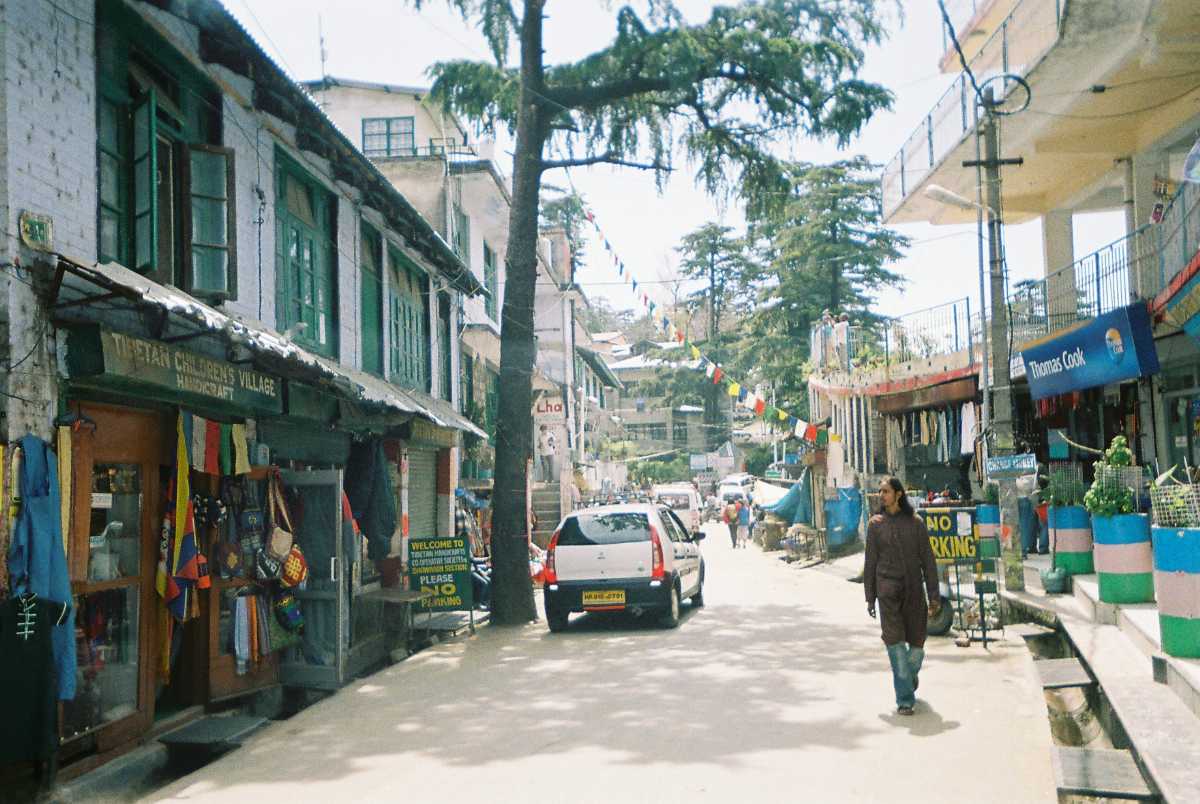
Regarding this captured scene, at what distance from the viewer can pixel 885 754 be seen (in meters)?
6.63

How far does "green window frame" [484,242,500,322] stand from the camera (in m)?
25.4

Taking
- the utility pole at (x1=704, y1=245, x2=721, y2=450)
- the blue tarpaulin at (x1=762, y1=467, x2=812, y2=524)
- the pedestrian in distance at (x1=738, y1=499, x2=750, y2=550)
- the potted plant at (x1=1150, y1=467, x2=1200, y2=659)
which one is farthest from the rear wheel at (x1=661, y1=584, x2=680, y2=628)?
the utility pole at (x1=704, y1=245, x2=721, y2=450)

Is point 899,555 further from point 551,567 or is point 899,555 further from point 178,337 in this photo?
point 551,567

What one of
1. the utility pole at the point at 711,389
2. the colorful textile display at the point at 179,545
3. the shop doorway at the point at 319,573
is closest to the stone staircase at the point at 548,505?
the shop doorway at the point at 319,573

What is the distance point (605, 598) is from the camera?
13242 millimetres

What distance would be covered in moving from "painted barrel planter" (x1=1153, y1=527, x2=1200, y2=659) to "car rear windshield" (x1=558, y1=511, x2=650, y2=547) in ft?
23.0

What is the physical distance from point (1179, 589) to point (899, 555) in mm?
1943

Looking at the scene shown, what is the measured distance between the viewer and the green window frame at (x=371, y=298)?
14.0 meters

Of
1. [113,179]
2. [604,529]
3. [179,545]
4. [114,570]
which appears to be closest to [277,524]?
[179,545]

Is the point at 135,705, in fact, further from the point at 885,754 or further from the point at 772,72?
the point at 772,72

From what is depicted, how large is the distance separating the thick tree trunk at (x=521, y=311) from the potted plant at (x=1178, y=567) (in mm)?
9382

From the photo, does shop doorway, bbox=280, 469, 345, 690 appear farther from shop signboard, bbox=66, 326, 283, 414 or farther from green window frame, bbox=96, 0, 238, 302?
green window frame, bbox=96, 0, 238, 302

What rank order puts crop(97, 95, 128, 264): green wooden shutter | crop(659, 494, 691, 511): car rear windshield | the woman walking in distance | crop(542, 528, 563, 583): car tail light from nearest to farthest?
1. crop(97, 95, 128, 264): green wooden shutter
2. the woman walking in distance
3. crop(542, 528, 563, 583): car tail light
4. crop(659, 494, 691, 511): car rear windshield

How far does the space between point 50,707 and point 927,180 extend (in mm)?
18355
